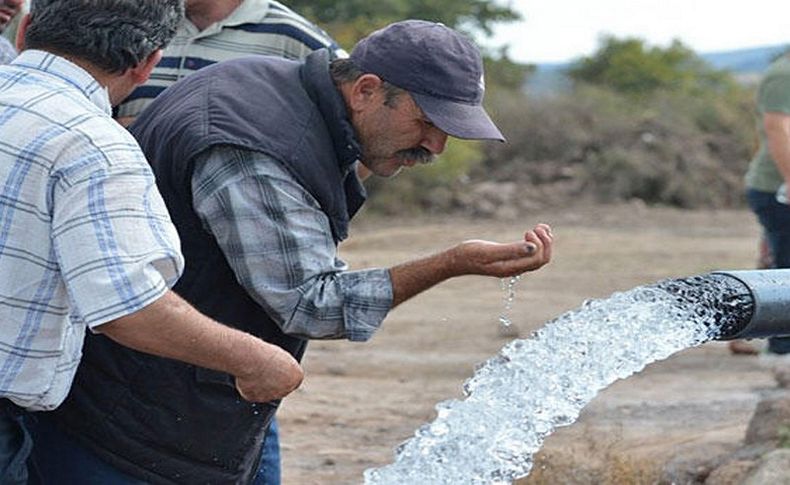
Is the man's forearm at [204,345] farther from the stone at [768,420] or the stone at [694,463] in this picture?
the stone at [768,420]

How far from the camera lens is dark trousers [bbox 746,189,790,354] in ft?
26.5

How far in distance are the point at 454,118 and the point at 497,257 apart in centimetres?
32

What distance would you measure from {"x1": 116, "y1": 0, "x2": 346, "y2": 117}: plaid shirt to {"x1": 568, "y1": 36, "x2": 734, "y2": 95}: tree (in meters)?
23.2

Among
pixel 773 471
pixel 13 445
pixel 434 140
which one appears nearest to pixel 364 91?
pixel 434 140

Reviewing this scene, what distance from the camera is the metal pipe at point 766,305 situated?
3654 millimetres

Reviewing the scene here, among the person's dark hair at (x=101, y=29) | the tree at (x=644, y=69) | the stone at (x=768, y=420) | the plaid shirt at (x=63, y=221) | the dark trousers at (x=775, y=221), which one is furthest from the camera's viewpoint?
the tree at (x=644, y=69)

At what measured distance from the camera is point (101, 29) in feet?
10.2

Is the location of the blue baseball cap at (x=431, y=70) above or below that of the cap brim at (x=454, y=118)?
above

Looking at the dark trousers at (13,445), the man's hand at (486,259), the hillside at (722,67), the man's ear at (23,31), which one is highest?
the man's ear at (23,31)

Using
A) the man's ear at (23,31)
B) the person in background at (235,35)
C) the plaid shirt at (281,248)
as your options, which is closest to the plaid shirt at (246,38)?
the person in background at (235,35)

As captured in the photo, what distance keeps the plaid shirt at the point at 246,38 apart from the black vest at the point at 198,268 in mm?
1139

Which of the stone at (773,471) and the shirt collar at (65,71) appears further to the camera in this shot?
the stone at (773,471)

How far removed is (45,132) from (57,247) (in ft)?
0.68

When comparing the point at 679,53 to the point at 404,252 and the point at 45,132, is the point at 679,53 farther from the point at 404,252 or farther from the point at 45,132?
the point at 45,132
